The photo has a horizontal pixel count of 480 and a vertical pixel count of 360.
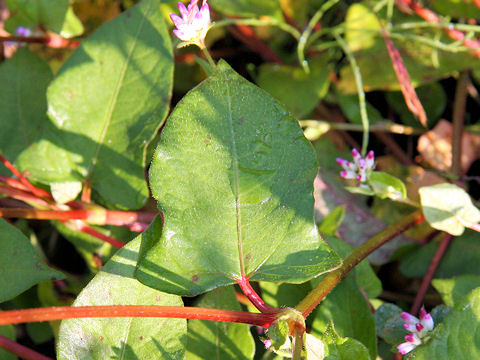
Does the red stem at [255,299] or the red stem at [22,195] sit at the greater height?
the red stem at [22,195]

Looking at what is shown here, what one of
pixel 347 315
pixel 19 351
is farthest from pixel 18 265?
pixel 347 315

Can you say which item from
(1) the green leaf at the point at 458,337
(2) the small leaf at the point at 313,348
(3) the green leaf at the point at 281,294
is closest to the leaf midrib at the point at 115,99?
(3) the green leaf at the point at 281,294

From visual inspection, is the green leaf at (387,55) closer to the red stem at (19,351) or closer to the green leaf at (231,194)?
the green leaf at (231,194)

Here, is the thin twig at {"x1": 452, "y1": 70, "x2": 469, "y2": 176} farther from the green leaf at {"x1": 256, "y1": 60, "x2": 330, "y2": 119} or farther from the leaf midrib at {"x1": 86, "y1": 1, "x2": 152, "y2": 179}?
the leaf midrib at {"x1": 86, "y1": 1, "x2": 152, "y2": 179}

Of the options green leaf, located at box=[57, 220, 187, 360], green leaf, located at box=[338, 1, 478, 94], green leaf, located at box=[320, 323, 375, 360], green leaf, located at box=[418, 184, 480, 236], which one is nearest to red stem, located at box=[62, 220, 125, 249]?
green leaf, located at box=[57, 220, 187, 360]

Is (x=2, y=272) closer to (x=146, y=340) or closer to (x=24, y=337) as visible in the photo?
(x=146, y=340)

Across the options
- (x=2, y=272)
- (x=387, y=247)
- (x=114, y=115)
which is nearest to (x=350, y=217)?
(x=387, y=247)
